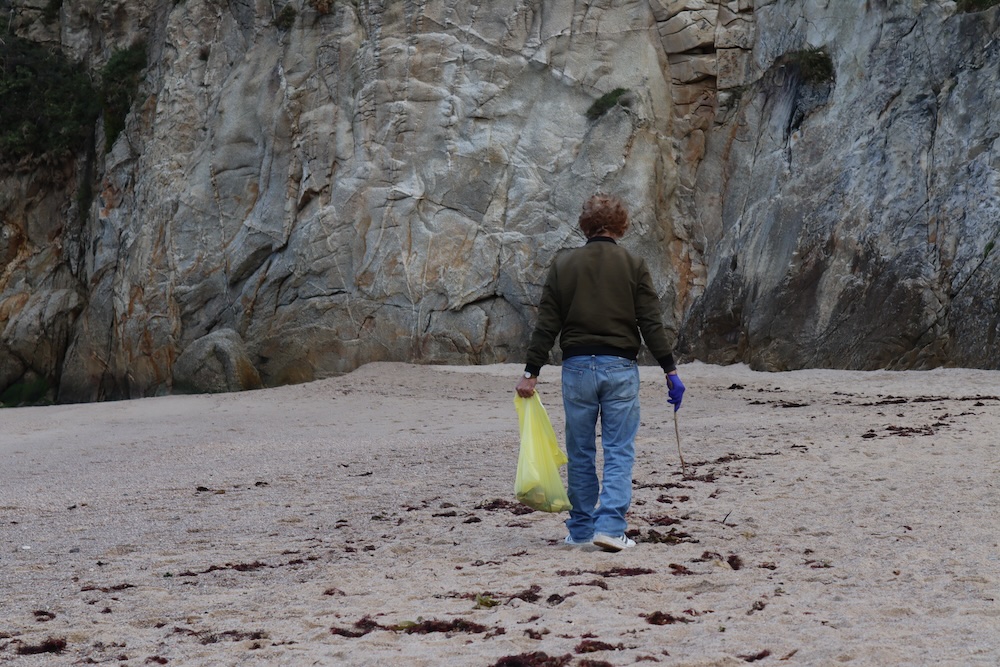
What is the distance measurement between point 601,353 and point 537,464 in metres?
0.64

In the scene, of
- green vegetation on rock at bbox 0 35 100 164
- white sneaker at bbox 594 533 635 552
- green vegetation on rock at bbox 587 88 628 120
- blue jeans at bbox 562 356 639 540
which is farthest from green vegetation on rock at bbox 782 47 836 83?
green vegetation on rock at bbox 0 35 100 164

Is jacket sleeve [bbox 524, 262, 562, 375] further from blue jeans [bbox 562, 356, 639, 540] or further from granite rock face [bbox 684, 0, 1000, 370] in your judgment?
granite rock face [bbox 684, 0, 1000, 370]

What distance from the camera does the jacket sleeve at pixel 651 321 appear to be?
500 cm

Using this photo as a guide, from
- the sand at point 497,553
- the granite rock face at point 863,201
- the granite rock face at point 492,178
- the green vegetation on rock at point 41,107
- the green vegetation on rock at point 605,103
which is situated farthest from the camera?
the green vegetation on rock at point 41,107

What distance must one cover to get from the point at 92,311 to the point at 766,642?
71.7 feet

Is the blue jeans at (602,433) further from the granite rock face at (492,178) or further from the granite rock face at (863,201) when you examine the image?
the granite rock face at (492,178)

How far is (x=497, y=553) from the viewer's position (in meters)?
5.07

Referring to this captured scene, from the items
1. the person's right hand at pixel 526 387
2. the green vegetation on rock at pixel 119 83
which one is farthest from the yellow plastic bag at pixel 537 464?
the green vegetation on rock at pixel 119 83

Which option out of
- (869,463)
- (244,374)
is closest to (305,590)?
(869,463)

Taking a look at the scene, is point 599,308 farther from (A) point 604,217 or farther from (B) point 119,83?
(B) point 119,83

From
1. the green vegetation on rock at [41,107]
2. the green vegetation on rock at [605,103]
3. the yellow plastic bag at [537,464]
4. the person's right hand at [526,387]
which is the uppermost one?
the green vegetation on rock at [41,107]

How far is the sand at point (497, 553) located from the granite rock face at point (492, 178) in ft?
18.5

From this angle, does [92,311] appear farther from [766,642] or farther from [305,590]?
[766,642]

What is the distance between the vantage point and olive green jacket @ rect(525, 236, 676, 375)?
4965mm
